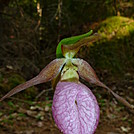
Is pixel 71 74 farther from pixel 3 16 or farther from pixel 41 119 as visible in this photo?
pixel 3 16

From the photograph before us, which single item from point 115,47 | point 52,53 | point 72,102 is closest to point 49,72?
point 72,102

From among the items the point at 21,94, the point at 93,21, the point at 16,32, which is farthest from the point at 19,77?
the point at 93,21

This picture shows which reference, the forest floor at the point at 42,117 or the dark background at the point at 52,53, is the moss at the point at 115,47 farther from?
the forest floor at the point at 42,117

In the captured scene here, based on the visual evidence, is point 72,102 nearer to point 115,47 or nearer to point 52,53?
point 52,53

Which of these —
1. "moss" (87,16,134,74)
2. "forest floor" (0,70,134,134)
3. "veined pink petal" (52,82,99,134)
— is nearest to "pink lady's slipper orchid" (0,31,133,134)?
"veined pink petal" (52,82,99,134)

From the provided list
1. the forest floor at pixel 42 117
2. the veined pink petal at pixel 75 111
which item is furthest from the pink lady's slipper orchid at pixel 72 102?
the forest floor at pixel 42 117

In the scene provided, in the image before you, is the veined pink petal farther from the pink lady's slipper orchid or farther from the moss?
the moss
